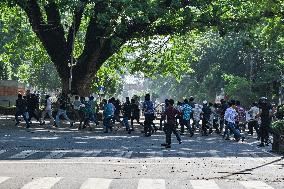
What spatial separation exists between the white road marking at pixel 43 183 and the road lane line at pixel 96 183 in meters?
0.54

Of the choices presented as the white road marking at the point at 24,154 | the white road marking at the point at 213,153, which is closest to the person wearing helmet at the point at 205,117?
the white road marking at the point at 213,153

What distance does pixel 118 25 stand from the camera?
31219 mm

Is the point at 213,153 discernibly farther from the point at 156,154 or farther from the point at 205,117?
the point at 205,117

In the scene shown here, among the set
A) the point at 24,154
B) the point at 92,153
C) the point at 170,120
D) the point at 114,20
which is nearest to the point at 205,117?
the point at 114,20

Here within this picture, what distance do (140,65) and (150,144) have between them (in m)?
24.6

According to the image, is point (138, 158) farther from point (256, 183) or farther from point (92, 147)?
point (256, 183)

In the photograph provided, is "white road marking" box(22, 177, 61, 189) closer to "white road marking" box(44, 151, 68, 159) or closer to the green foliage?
"white road marking" box(44, 151, 68, 159)

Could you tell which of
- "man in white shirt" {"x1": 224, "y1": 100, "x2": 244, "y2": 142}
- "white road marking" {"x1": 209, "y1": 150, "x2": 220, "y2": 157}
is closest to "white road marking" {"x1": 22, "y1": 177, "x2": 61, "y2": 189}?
"white road marking" {"x1": 209, "y1": 150, "x2": 220, "y2": 157}

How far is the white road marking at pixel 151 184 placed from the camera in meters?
9.91

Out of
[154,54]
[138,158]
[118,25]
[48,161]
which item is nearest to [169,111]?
[138,158]

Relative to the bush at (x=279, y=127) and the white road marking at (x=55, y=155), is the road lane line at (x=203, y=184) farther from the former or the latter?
the bush at (x=279, y=127)

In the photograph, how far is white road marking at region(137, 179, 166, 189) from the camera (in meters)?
9.91

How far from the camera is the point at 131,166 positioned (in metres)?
13.4

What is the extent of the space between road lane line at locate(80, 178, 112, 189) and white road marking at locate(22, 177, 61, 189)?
54cm
